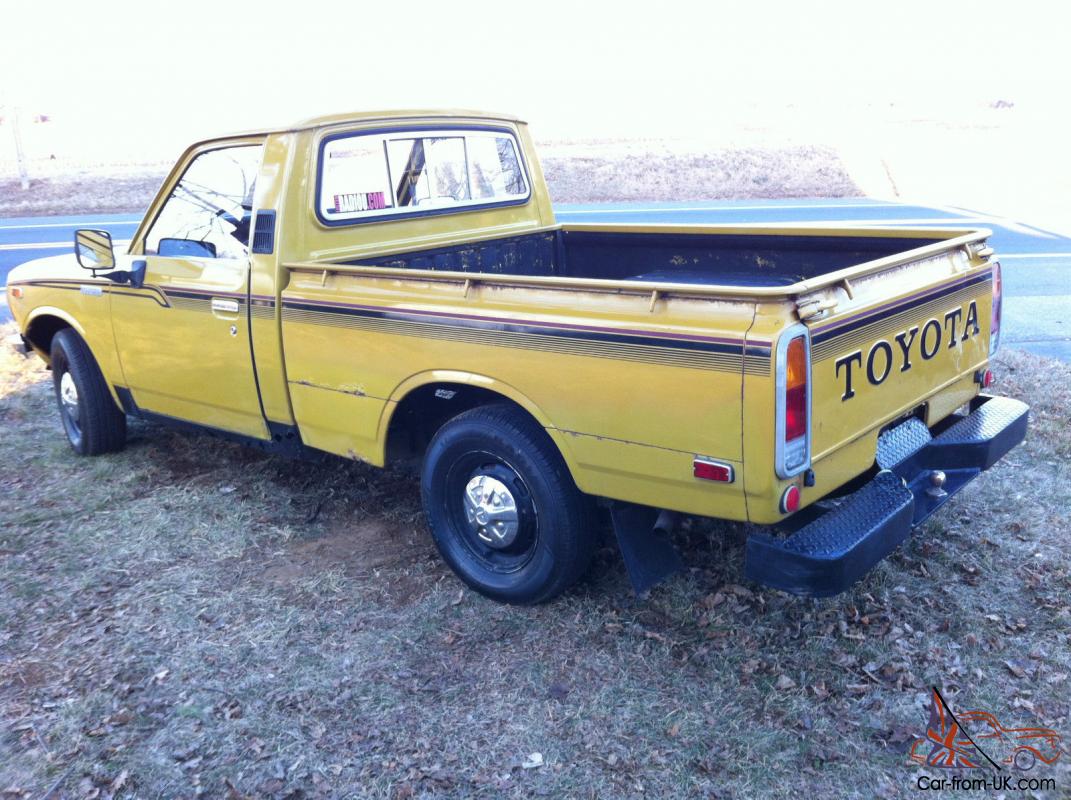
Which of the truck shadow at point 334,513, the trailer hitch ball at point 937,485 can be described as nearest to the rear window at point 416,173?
the truck shadow at point 334,513

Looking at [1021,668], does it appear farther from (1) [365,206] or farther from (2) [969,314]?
(1) [365,206]

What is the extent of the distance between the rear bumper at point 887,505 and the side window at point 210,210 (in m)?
2.90

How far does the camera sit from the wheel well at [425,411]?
3906 mm

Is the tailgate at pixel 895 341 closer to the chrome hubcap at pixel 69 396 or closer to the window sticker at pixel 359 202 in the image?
the window sticker at pixel 359 202

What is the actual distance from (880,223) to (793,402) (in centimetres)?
1188

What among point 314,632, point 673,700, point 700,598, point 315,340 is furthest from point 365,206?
point 673,700

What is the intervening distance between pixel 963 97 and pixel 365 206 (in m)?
36.6

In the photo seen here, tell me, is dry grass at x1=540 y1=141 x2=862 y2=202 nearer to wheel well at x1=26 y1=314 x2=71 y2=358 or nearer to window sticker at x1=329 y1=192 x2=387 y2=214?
wheel well at x1=26 y1=314 x2=71 y2=358

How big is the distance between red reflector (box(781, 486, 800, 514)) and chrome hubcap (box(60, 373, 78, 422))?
431 cm

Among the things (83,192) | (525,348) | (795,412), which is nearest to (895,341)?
(795,412)

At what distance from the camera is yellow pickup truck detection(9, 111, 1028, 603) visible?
3.06m

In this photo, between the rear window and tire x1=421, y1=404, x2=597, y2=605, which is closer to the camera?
tire x1=421, y1=404, x2=597, y2=605

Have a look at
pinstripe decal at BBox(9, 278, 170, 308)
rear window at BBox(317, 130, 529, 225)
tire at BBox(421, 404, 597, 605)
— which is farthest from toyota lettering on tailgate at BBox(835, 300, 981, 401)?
pinstripe decal at BBox(9, 278, 170, 308)

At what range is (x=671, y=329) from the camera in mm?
3053
